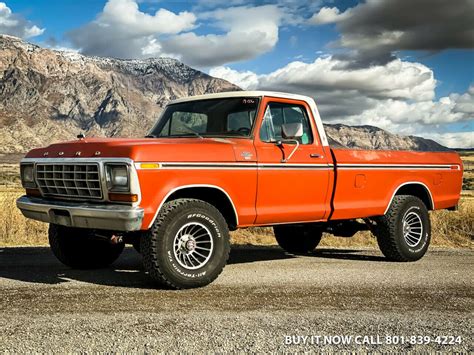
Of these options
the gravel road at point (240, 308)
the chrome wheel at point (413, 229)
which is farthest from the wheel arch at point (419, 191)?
the gravel road at point (240, 308)

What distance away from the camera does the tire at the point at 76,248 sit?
6.76m

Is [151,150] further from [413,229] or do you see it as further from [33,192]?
[413,229]

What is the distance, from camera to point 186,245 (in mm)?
5734

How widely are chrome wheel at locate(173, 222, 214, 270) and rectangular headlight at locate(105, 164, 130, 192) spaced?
2.45 feet

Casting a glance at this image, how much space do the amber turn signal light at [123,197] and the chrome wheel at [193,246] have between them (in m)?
0.62

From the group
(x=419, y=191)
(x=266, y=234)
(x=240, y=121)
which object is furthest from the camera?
(x=266, y=234)

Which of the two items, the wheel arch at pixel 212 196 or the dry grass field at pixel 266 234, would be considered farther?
the dry grass field at pixel 266 234

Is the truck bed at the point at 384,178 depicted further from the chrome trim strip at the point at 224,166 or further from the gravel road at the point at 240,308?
the gravel road at the point at 240,308

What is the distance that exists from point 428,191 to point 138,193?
16.0ft

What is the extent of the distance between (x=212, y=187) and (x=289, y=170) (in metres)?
1.13

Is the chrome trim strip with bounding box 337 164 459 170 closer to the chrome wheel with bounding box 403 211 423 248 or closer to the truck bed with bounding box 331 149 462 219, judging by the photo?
the truck bed with bounding box 331 149 462 219

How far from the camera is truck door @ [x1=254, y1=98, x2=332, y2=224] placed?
6336 millimetres

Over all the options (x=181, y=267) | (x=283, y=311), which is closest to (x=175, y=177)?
(x=181, y=267)

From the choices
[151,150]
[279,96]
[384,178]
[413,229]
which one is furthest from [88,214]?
[413,229]
